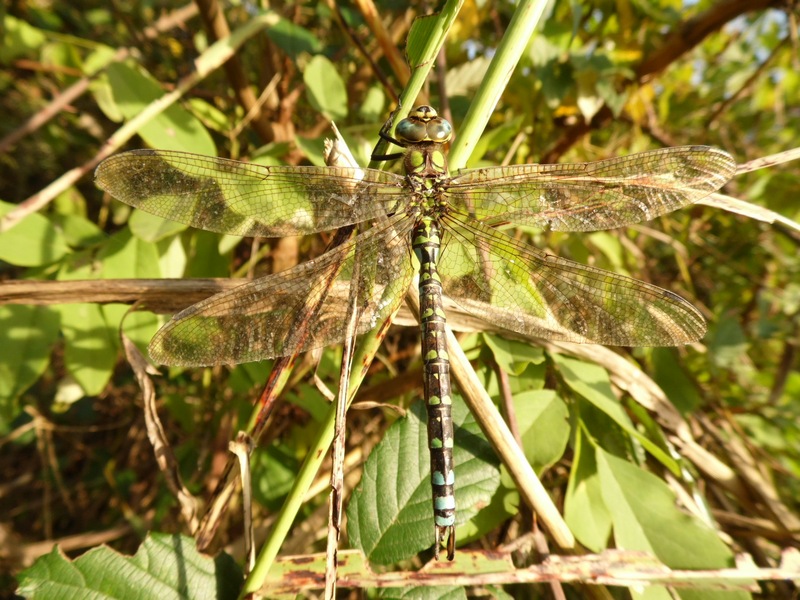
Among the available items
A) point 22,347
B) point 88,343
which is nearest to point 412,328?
point 88,343

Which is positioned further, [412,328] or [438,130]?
[412,328]

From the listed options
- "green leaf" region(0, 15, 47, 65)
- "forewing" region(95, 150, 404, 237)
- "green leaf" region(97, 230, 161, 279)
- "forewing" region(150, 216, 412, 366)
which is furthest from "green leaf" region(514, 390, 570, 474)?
"green leaf" region(0, 15, 47, 65)

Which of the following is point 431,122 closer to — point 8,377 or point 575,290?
point 575,290

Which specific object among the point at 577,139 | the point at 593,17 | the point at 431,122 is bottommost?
the point at 431,122

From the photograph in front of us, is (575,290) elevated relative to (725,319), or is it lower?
lower

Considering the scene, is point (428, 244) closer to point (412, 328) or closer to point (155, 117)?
point (412, 328)

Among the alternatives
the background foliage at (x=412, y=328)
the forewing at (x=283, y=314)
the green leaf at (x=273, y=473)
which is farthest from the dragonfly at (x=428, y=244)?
the green leaf at (x=273, y=473)

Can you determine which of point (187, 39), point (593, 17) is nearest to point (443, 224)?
point (593, 17)
